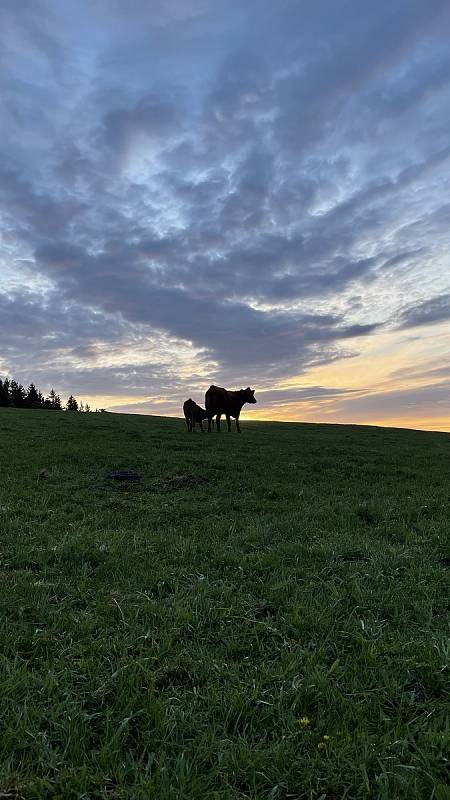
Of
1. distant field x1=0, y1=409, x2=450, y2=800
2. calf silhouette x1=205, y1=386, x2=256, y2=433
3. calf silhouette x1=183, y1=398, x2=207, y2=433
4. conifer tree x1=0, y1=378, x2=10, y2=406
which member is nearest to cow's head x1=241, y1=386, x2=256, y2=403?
Answer: calf silhouette x1=205, y1=386, x2=256, y2=433

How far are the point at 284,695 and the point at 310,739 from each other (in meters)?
0.46

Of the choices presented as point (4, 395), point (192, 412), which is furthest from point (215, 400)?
point (4, 395)

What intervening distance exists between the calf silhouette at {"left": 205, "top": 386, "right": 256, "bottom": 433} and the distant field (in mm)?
19257

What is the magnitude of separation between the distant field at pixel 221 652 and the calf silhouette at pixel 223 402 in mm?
19257

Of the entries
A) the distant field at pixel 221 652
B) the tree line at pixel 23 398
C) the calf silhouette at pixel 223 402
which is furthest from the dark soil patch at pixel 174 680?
the tree line at pixel 23 398

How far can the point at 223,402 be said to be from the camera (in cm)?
2928

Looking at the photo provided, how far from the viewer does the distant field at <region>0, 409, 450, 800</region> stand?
2.99 m

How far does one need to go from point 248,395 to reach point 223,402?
2.69 m

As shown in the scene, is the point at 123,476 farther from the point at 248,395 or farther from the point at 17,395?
the point at 17,395

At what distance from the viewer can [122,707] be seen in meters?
3.52

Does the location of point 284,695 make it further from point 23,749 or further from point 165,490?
point 165,490

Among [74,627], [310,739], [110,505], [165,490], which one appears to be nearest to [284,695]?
[310,739]

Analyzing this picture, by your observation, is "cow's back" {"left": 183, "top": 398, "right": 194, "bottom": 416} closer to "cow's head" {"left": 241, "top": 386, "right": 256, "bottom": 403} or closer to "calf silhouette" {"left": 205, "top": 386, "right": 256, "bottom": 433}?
"calf silhouette" {"left": 205, "top": 386, "right": 256, "bottom": 433}

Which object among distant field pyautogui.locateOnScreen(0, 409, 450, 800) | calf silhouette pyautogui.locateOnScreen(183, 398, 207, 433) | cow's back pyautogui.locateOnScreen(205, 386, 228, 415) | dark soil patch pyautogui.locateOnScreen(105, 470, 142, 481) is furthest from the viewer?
cow's back pyautogui.locateOnScreen(205, 386, 228, 415)
